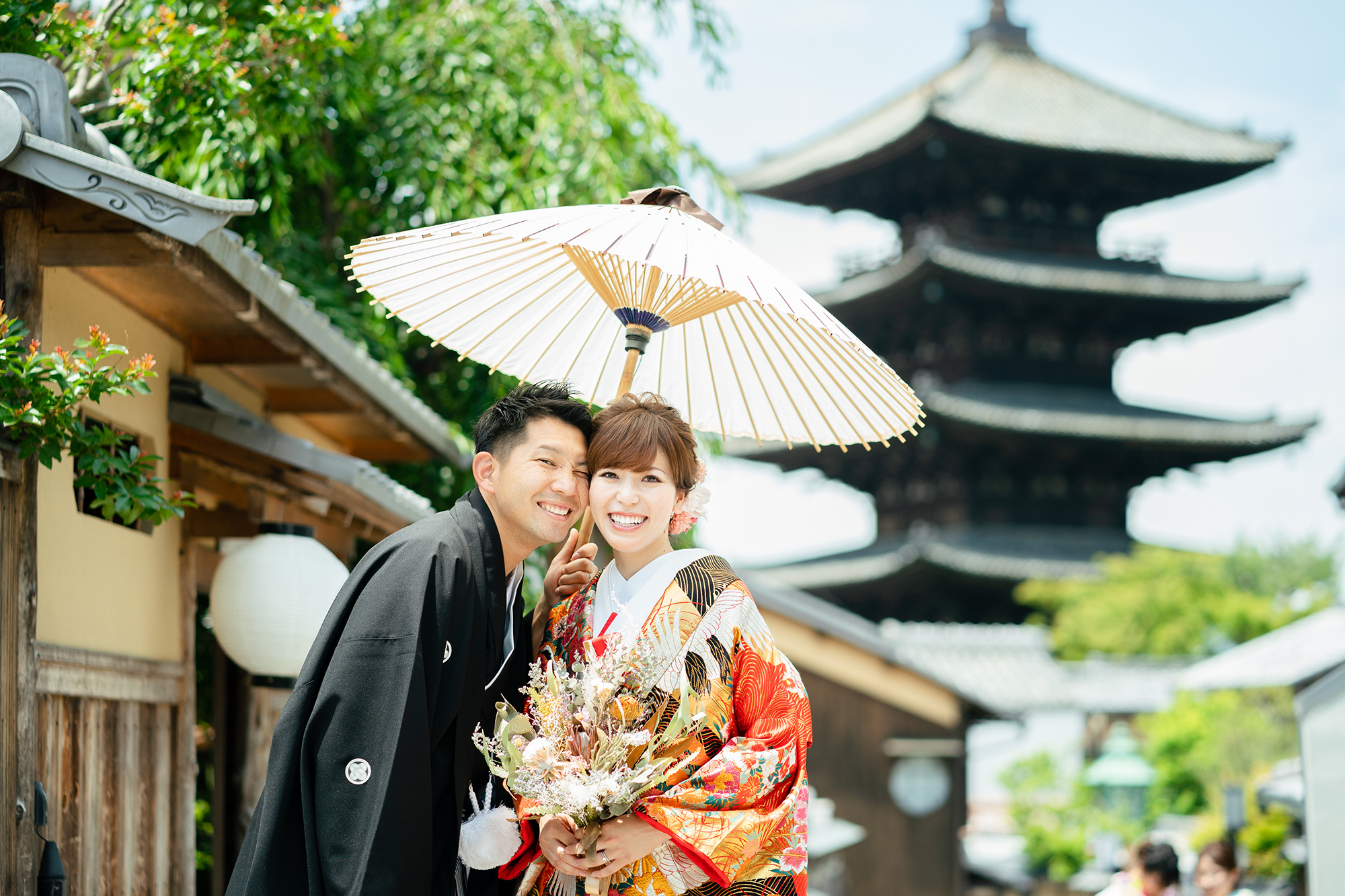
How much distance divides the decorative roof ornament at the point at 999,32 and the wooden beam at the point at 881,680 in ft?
60.8

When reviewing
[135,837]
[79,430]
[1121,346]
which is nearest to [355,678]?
[79,430]

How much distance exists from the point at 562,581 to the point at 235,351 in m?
2.17

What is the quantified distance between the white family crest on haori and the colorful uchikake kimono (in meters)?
0.51

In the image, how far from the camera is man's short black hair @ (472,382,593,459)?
2.86m

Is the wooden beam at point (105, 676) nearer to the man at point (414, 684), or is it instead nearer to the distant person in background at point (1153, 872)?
the man at point (414, 684)

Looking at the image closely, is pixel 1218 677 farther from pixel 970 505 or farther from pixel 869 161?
pixel 869 161

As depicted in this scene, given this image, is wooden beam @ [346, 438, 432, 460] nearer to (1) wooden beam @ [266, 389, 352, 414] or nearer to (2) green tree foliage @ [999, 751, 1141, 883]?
(1) wooden beam @ [266, 389, 352, 414]

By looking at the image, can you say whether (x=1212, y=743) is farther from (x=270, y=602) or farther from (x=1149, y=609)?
(x=270, y=602)

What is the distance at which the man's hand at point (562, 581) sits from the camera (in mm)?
3027

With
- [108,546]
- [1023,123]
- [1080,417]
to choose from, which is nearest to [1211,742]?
[1080,417]

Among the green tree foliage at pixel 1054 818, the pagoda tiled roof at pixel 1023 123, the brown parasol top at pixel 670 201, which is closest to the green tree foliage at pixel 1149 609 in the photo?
the green tree foliage at pixel 1054 818

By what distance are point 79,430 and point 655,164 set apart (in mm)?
4849

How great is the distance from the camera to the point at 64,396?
2961 millimetres

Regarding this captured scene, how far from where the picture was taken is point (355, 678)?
2.51 metres
